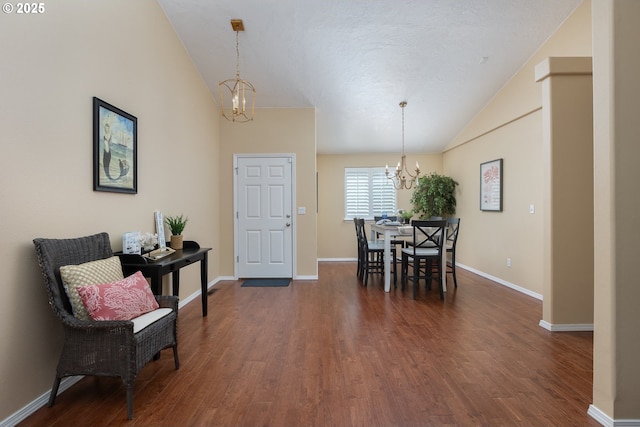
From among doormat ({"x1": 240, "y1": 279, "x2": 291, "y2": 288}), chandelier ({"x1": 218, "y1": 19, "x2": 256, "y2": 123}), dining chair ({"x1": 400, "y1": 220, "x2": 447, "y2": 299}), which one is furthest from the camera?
doormat ({"x1": 240, "y1": 279, "x2": 291, "y2": 288})

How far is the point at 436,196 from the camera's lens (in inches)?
249

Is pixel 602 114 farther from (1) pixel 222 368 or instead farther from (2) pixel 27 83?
(2) pixel 27 83

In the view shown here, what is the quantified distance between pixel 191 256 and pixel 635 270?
3175mm

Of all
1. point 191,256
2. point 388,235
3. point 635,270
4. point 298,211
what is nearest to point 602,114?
point 635,270

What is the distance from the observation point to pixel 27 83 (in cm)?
180

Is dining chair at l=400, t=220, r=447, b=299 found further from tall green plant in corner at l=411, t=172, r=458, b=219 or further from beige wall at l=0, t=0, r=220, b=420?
beige wall at l=0, t=0, r=220, b=420

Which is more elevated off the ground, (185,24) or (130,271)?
(185,24)

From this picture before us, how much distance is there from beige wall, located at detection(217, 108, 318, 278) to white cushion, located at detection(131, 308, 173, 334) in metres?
3.02

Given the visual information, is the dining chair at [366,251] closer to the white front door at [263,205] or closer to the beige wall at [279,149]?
the beige wall at [279,149]

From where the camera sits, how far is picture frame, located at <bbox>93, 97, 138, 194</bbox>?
239 centimetres

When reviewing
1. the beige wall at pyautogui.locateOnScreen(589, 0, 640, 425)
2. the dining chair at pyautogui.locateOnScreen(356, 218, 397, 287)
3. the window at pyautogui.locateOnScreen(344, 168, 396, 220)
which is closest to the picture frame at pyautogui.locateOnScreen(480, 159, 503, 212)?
the dining chair at pyautogui.locateOnScreen(356, 218, 397, 287)

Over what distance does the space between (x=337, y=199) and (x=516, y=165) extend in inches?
140

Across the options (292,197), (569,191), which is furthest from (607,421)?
(292,197)

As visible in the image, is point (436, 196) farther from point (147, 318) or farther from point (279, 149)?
point (147, 318)
